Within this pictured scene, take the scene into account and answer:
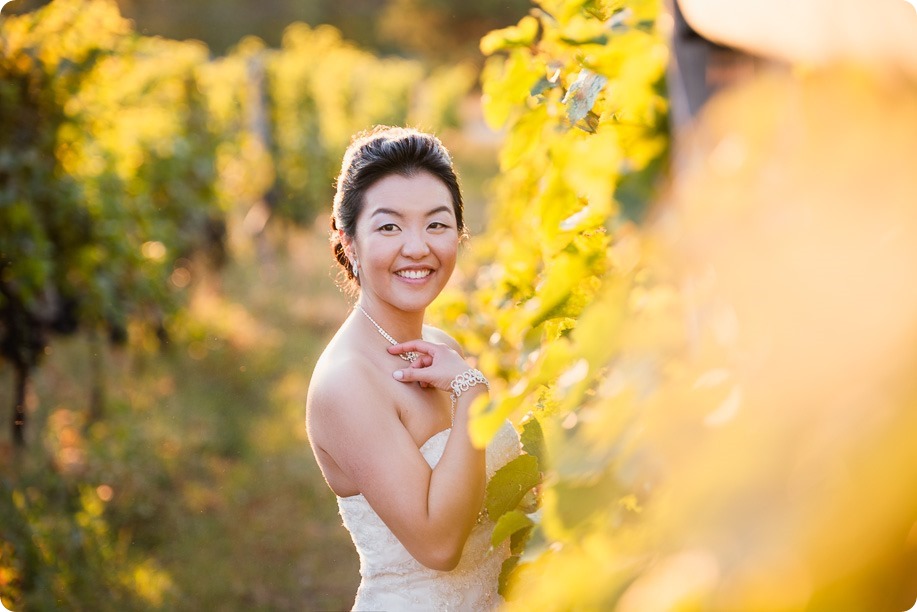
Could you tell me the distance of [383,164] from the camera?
238 centimetres

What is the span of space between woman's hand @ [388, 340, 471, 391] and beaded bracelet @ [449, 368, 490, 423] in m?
0.02

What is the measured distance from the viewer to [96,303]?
20.4ft

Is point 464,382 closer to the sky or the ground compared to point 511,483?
closer to the sky

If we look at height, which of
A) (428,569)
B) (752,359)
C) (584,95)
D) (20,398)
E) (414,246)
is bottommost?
(752,359)

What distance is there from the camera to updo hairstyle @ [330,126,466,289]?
2387 millimetres

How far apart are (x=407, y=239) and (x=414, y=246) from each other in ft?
0.10

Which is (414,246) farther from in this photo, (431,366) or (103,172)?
(103,172)

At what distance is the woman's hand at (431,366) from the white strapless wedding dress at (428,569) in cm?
15

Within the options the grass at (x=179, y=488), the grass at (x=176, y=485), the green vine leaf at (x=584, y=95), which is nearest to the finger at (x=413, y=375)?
the green vine leaf at (x=584, y=95)

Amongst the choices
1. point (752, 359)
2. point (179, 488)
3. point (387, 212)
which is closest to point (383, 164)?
point (387, 212)

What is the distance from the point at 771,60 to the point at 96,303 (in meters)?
5.95

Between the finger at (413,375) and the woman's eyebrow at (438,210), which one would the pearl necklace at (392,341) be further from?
the woman's eyebrow at (438,210)

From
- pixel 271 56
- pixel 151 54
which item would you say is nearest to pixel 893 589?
pixel 151 54

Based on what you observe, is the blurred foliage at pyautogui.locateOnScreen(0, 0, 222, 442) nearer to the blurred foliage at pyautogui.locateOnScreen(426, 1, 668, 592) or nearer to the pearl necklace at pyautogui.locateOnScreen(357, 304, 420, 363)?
the pearl necklace at pyautogui.locateOnScreen(357, 304, 420, 363)
